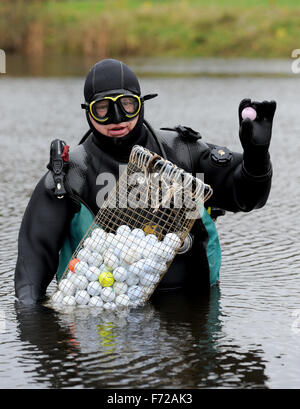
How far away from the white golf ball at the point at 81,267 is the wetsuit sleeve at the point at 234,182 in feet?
3.09

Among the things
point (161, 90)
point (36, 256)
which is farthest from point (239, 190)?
point (161, 90)

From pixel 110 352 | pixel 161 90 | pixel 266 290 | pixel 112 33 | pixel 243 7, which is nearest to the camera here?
pixel 110 352

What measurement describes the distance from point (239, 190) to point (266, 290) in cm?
93

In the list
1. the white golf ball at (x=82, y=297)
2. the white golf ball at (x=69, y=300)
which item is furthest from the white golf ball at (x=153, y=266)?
the white golf ball at (x=69, y=300)

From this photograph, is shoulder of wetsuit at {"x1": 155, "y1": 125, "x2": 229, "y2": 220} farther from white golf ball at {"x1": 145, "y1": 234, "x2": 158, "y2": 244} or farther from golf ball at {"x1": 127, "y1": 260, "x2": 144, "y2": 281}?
golf ball at {"x1": 127, "y1": 260, "x2": 144, "y2": 281}

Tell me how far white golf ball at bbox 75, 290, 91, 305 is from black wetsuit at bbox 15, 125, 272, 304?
28 centimetres

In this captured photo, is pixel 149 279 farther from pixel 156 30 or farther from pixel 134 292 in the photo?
pixel 156 30

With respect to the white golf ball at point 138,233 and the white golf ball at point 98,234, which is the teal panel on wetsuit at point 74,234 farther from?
the white golf ball at point 138,233

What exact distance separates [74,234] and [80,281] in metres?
0.40

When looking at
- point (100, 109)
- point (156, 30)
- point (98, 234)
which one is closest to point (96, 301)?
point (98, 234)

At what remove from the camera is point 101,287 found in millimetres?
5621
